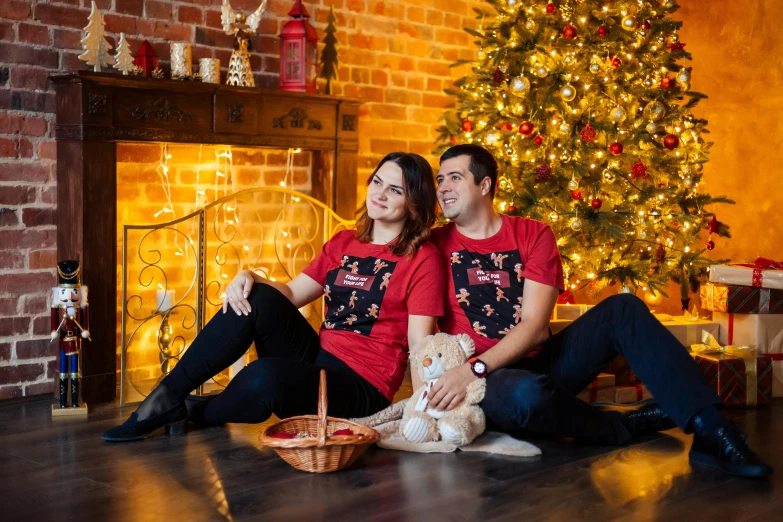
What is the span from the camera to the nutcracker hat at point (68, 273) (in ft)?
10.5

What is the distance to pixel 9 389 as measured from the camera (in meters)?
3.48

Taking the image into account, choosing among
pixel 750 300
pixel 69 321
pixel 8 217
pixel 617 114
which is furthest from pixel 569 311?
pixel 8 217

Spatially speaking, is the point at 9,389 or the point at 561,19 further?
the point at 561,19

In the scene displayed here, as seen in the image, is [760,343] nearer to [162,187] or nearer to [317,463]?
[317,463]

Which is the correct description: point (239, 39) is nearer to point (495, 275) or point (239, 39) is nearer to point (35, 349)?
point (35, 349)

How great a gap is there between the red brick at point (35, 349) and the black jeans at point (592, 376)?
5.89 ft

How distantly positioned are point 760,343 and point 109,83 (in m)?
2.81

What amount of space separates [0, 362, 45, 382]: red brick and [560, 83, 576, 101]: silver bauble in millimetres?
2463

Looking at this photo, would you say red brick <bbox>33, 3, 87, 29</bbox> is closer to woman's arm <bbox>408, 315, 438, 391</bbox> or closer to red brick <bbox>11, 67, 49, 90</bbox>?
red brick <bbox>11, 67, 49, 90</bbox>

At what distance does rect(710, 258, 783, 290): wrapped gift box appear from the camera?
150 inches

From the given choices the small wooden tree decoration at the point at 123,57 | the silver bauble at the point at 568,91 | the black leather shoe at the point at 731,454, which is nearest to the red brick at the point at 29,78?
the small wooden tree decoration at the point at 123,57

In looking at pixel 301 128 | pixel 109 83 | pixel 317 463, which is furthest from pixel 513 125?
pixel 317 463

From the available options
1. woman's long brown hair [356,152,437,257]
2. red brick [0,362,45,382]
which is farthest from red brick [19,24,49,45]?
woman's long brown hair [356,152,437,257]

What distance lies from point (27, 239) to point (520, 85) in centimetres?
218
